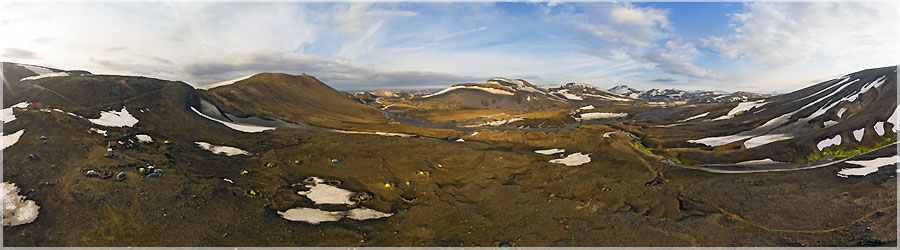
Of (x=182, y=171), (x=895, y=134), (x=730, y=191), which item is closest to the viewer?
(x=730, y=191)

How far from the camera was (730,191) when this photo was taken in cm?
1520

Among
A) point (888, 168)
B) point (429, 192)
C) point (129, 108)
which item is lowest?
point (429, 192)

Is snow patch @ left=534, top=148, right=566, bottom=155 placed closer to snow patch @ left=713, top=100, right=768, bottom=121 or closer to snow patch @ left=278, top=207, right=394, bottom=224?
snow patch @ left=278, top=207, right=394, bottom=224

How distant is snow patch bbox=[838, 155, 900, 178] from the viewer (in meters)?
14.4

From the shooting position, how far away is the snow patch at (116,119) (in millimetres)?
22391

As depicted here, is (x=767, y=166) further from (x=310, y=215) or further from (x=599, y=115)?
(x=599, y=115)

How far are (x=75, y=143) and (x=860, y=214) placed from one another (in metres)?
34.2

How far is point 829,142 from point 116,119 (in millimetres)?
49739

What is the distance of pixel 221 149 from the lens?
934 inches

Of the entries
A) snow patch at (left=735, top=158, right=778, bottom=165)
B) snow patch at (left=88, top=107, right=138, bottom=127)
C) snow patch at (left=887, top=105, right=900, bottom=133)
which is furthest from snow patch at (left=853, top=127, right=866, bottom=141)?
snow patch at (left=88, top=107, right=138, bottom=127)

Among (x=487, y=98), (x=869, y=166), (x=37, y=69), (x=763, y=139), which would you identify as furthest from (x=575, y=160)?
(x=487, y=98)

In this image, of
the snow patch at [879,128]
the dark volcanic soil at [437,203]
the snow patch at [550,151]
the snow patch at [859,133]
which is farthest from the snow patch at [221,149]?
the snow patch at [879,128]

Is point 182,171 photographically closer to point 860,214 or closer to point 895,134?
point 860,214

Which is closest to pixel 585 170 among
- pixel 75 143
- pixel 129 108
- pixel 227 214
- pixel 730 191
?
pixel 730 191
